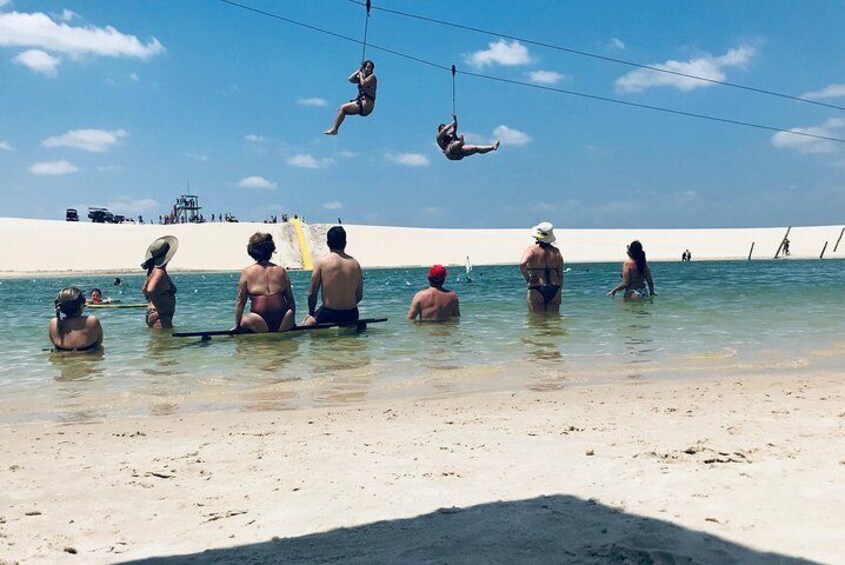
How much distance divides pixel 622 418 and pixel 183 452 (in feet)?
10.1

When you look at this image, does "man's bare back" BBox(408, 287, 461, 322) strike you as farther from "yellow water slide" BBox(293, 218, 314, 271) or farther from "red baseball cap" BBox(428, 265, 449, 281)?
"yellow water slide" BBox(293, 218, 314, 271)

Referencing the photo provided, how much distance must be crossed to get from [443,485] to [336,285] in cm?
727

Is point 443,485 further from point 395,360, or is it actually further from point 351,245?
point 351,245

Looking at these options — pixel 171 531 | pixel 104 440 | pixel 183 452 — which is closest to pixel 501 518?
pixel 171 531

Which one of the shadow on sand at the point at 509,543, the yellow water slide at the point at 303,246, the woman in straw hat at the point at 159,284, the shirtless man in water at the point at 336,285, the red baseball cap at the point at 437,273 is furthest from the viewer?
the yellow water slide at the point at 303,246

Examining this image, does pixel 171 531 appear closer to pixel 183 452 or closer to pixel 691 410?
pixel 183 452

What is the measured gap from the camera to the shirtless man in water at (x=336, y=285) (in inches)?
400

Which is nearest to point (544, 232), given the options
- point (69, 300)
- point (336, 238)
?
point (336, 238)

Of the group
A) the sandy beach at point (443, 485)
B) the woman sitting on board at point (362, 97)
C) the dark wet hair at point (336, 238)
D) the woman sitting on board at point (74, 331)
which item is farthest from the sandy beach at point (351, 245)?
the sandy beach at point (443, 485)

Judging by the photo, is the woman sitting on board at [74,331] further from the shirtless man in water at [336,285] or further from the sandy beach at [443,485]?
the sandy beach at [443,485]

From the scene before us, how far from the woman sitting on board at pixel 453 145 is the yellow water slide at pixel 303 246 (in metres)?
51.9

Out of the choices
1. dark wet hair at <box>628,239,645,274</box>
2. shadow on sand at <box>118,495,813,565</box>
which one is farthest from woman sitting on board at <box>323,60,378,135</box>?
dark wet hair at <box>628,239,645,274</box>

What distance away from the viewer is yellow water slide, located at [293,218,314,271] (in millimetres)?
61938

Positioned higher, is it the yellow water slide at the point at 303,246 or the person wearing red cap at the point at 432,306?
the yellow water slide at the point at 303,246
